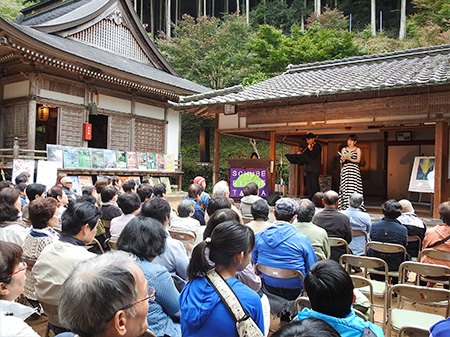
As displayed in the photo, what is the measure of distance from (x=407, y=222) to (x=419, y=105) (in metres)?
2.93

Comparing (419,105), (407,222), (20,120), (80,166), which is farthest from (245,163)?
(20,120)

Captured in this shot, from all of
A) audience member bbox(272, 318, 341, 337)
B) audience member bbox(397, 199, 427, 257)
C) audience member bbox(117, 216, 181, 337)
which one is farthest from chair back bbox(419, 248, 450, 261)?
audience member bbox(272, 318, 341, 337)

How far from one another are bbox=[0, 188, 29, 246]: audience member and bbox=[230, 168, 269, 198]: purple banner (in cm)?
539

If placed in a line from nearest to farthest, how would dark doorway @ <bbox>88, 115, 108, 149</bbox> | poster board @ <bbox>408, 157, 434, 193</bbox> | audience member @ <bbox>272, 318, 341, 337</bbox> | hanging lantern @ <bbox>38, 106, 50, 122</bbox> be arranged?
1. audience member @ <bbox>272, 318, 341, 337</bbox>
2. poster board @ <bbox>408, 157, 434, 193</bbox>
3. hanging lantern @ <bbox>38, 106, 50, 122</bbox>
4. dark doorway @ <bbox>88, 115, 108, 149</bbox>

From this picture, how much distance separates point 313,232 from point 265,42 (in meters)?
15.0

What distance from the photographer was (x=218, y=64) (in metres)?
18.7

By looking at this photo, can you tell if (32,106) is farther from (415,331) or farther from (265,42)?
(265,42)

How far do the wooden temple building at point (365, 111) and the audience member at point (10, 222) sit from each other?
468 cm

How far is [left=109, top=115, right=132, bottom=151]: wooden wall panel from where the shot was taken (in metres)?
12.5

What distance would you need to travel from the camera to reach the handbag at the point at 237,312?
1535 millimetres

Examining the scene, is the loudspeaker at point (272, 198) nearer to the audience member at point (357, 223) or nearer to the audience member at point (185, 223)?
the audience member at point (357, 223)

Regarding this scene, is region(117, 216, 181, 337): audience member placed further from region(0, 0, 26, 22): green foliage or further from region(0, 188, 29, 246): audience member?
region(0, 0, 26, 22): green foliage

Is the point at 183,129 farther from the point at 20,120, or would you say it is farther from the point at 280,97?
the point at 280,97

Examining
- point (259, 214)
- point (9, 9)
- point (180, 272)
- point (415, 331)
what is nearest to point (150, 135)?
point (259, 214)
